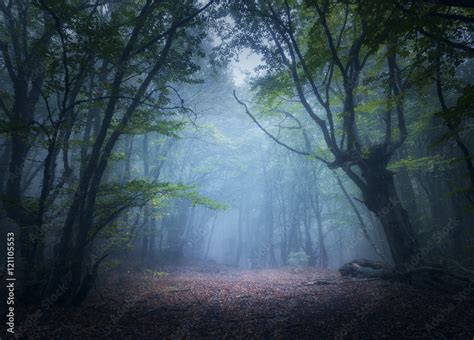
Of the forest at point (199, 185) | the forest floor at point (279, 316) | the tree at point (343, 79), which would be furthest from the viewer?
the tree at point (343, 79)

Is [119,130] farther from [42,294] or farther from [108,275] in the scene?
[108,275]

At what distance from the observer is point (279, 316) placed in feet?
23.7

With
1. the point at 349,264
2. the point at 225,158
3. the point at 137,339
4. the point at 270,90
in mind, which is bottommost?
the point at 137,339

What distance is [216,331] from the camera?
6531mm

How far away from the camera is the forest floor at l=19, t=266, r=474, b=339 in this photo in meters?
6.11

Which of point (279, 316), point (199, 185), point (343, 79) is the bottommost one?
point (279, 316)

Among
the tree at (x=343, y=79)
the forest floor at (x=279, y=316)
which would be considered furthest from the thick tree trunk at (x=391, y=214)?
the forest floor at (x=279, y=316)

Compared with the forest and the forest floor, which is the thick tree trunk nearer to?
the forest

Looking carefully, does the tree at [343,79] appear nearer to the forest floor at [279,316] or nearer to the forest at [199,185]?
the forest at [199,185]

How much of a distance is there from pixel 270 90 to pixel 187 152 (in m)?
21.6

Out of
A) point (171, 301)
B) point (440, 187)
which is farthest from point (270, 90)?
point (440, 187)

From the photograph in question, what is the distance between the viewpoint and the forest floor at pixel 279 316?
20.1ft

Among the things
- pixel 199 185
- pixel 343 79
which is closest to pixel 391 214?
pixel 343 79

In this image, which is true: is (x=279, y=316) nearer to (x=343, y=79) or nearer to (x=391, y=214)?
(x=391, y=214)
